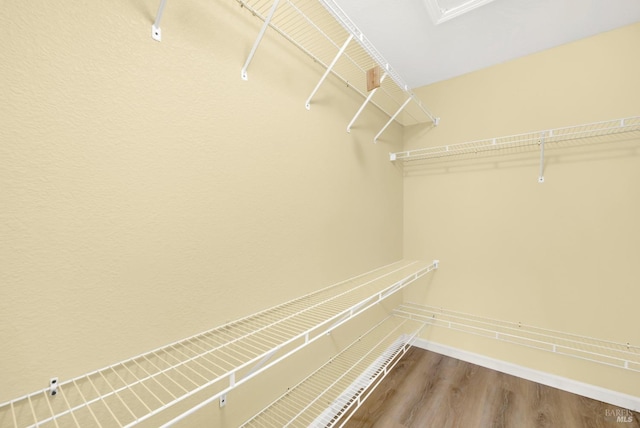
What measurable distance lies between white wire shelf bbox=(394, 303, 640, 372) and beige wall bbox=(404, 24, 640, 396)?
49 millimetres

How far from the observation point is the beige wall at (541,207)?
1.53 metres

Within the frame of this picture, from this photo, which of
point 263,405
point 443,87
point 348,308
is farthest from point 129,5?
point 443,87

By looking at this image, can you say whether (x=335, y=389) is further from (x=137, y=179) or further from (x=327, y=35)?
(x=327, y=35)

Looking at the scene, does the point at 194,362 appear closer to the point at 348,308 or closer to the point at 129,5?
the point at 348,308

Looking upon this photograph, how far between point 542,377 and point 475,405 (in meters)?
0.60

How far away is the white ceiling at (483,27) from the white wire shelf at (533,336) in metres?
1.71

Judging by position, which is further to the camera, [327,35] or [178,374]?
[327,35]

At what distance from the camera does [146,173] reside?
0.76 m

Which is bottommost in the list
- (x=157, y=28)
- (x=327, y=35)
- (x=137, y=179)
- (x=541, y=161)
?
(x=137, y=179)

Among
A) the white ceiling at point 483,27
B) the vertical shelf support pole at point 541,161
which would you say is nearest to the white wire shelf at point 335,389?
the vertical shelf support pole at point 541,161

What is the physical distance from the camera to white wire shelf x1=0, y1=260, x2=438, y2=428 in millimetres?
555

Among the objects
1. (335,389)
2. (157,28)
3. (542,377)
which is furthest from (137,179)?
Answer: (542,377)

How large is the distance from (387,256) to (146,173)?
173 centimetres

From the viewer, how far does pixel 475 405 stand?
59.8 inches
